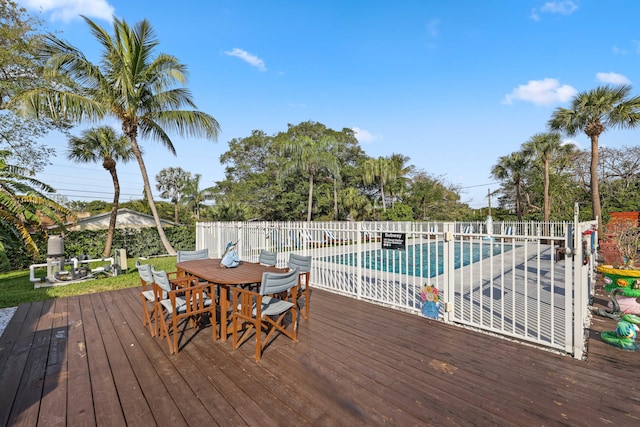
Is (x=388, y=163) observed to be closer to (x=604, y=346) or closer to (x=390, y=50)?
(x=390, y=50)

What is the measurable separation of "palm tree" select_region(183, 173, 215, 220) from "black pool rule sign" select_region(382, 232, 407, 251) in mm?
28506

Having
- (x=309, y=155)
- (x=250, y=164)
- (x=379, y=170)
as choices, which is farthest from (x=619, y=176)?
(x=250, y=164)

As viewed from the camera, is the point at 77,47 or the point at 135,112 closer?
the point at 77,47

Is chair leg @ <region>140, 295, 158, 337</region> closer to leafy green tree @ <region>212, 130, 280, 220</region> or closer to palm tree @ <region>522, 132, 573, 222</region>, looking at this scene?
leafy green tree @ <region>212, 130, 280, 220</region>

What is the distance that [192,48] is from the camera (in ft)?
37.6

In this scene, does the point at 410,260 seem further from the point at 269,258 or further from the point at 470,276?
the point at 470,276

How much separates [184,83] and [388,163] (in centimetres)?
1940

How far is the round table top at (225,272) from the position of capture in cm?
365

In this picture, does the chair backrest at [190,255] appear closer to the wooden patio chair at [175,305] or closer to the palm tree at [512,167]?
the wooden patio chair at [175,305]

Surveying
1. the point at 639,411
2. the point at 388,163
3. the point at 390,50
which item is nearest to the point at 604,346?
the point at 639,411

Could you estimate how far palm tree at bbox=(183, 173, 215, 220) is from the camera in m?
30.7

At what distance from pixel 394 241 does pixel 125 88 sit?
10.3 meters

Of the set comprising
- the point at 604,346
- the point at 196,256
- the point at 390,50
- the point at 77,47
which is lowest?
the point at 604,346

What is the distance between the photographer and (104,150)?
12445 millimetres
